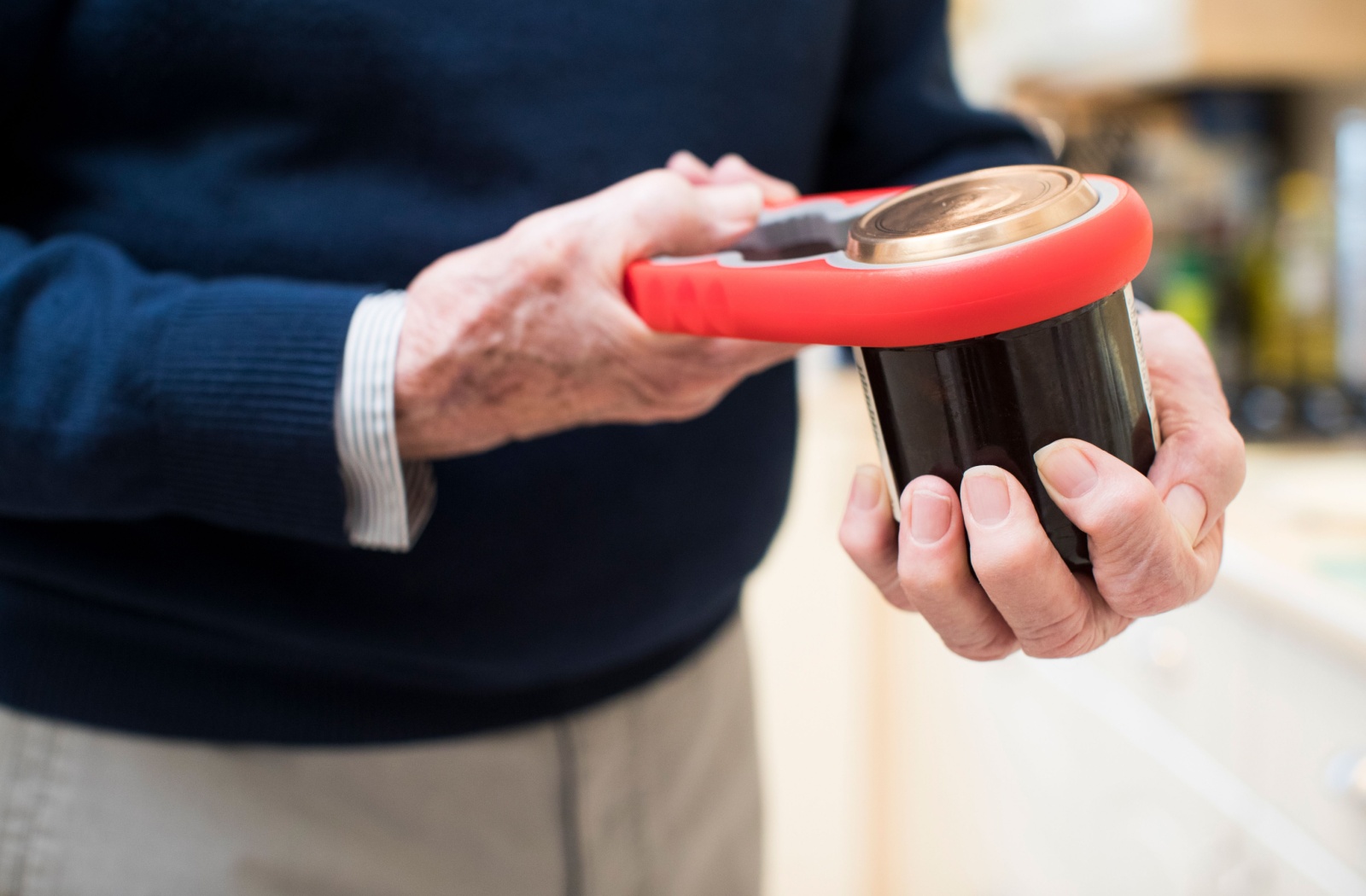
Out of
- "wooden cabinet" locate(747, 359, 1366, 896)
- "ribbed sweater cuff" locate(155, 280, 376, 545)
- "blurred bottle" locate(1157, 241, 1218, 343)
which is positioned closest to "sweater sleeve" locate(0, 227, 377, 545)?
"ribbed sweater cuff" locate(155, 280, 376, 545)

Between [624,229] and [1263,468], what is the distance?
1.07 m

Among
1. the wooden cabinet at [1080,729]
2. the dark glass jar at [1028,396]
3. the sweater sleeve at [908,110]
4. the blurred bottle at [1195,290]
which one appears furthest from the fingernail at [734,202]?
the blurred bottle at [1195,290]

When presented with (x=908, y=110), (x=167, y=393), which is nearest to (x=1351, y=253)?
(x=908, y=110)

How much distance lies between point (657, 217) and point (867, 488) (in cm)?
14

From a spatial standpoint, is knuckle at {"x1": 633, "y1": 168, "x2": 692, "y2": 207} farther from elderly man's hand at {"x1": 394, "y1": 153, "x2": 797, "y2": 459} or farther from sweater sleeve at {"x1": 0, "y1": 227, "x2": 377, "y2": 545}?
sweater sleeve at {"x1": 0, "y1": 227, "x2": 377, "y2": 545}

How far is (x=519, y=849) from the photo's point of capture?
0.64 m

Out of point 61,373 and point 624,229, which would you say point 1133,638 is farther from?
point 61,373

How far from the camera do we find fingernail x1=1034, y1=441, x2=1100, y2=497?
0.33 m

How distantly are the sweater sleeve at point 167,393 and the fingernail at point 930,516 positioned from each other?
259mm

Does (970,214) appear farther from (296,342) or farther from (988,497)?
(296,342)

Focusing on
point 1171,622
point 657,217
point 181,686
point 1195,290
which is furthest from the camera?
point 1195,290

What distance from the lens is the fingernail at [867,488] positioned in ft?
1.28

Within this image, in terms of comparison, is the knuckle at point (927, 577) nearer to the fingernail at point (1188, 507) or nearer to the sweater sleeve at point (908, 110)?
the fingernail at point (1188, 507)

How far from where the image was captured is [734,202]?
0.45 metres
